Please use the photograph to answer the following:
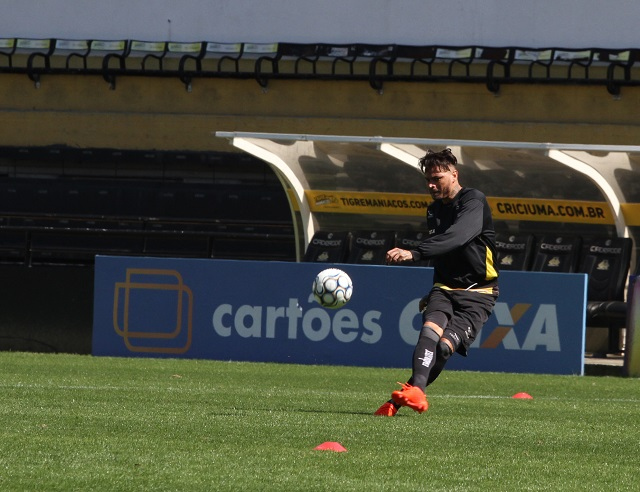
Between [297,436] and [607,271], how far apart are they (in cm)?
1047

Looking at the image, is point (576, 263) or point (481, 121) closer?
point (576, 263)

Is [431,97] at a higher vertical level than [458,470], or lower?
higher

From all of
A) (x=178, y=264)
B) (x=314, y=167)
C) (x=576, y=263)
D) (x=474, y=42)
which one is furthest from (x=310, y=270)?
(x=474, y=42)

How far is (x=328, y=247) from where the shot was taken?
59.5 ft

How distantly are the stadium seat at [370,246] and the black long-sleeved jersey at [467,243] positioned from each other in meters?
9.06

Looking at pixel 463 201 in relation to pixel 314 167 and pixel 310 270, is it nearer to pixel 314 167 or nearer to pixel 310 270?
pixel 310 270

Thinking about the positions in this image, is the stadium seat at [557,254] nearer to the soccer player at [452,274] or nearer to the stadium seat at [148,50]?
the soccer player at [452,274]

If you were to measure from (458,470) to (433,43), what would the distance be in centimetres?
1968

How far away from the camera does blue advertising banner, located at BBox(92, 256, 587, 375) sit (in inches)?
570

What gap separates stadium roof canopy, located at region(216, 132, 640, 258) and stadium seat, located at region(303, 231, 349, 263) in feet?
0.38

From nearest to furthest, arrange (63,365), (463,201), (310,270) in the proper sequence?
(463,201) → (63,365) → (310,270)

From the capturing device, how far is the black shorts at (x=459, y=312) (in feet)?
28.4

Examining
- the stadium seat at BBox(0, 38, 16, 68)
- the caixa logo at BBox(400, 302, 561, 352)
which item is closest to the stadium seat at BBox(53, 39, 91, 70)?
the stadium seat at BBox(0, 38, 16, 68)

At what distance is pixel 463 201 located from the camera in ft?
28.5
